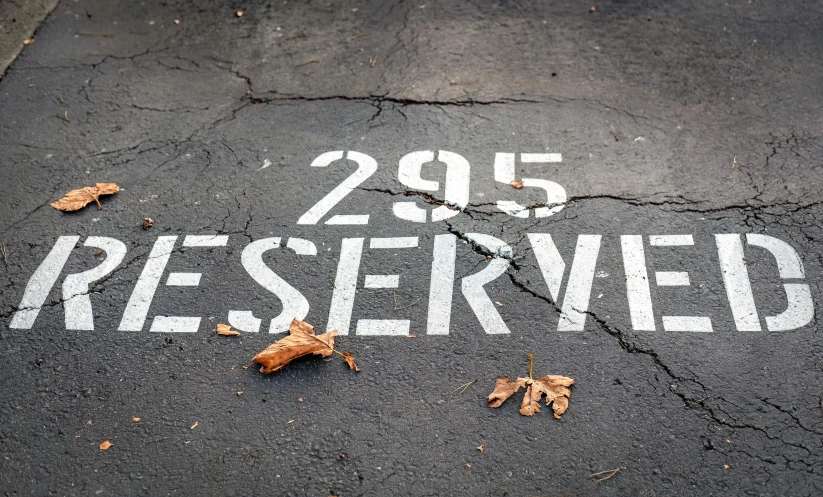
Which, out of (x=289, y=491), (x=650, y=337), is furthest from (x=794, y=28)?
(x=289, y=491)

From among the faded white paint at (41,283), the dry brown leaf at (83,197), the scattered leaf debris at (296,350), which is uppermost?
the dry brown leaf at (83,197)

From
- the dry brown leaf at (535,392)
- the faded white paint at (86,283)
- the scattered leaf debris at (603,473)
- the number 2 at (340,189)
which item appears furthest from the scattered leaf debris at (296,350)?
the scattered leaf debris at (603,473)

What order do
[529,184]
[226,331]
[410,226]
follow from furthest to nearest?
[529,184]
[410,226]
[226,331]

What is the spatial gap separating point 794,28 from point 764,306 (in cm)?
411

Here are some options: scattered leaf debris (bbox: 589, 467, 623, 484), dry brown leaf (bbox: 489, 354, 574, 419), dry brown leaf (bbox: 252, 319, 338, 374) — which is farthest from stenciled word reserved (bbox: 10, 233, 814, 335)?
scattered leaf debris (bbox: 589, 467, 623, 484)

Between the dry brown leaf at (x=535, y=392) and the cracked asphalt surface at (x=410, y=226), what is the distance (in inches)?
3.0

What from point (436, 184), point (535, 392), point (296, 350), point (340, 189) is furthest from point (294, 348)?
point (436, 184)

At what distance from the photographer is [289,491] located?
13.0ft

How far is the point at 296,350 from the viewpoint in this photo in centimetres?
461

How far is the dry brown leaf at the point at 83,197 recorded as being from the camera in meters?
5.81

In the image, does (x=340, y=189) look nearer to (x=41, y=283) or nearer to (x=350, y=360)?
(x=350, y=360)

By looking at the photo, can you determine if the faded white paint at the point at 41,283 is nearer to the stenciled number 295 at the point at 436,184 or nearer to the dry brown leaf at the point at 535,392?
the stenciled number 295 at the point at 436,184

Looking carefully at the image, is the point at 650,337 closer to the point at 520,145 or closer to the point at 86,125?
the point at 520,145

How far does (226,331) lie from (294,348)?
51cm
